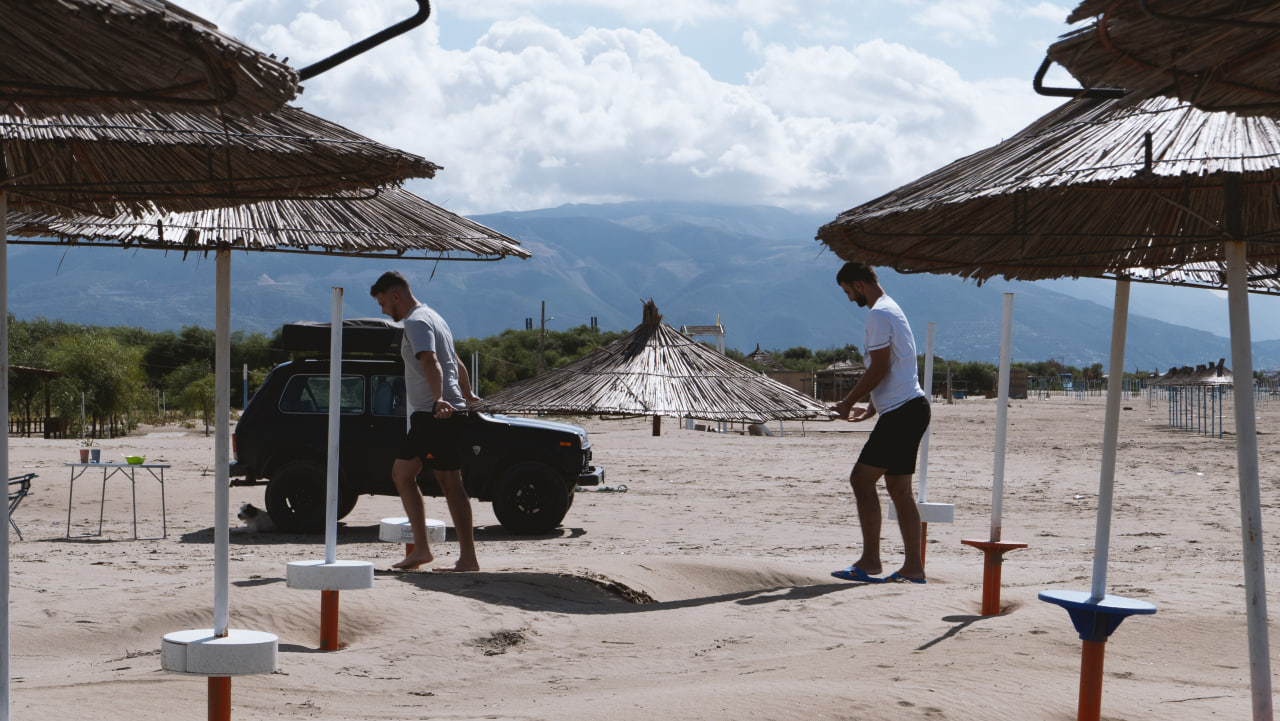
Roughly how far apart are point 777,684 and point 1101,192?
2.82 m

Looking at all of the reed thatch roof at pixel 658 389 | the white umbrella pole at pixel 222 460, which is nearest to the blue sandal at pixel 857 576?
the reed thatch roof at pixel 658 389

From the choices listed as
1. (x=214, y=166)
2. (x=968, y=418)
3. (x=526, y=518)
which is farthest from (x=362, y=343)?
A: (x=968, y=418)

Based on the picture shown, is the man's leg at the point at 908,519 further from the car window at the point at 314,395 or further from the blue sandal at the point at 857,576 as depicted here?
the car window at the point at 314,395

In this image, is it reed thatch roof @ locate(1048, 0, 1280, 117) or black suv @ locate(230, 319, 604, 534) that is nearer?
reed thatch roof @ locate(1048, 0, 1280, 117)

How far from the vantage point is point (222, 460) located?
3961mm

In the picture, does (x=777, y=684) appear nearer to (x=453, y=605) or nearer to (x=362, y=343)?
(x=453, y=605)

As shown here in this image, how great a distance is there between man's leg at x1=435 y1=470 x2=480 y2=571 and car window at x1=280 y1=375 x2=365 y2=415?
4.32 metres

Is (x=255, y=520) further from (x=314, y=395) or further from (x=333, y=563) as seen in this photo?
(x=333, y=563)

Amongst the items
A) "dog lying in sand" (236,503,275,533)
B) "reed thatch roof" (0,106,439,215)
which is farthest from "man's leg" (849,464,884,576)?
"dog lying in sand" (236,503,275,533)

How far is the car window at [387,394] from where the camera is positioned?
1169 centimetres

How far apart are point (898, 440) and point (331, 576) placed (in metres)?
3.42

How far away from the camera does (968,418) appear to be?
43938 mm

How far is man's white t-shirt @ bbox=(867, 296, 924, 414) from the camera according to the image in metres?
7.14

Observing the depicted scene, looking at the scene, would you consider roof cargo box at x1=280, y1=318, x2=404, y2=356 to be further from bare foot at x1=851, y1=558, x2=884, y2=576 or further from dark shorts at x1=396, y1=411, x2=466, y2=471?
bare foot at x1=851, y1=558, x2=884, y2=576
